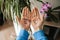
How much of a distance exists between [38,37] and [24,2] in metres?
0.46

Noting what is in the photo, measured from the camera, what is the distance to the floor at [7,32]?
171 cm

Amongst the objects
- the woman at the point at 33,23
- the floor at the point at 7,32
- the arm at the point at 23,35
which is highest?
the woman at the point at 33,23

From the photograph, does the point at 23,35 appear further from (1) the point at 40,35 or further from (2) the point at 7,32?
(2) the point at 7,32

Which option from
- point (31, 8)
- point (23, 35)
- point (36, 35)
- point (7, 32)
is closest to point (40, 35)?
point (36, 35)

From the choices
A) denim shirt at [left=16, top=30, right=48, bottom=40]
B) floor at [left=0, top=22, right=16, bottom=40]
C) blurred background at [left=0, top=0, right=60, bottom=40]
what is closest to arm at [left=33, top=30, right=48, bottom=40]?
denim shirt at [left=16, top=30, right=48, bottom=40]

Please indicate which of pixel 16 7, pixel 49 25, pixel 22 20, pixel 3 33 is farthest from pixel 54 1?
pixel 3 33

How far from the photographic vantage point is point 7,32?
1.81 metres

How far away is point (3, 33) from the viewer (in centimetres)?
181

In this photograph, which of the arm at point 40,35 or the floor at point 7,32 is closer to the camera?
the arm at point 40,35

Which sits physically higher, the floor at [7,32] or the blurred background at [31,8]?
the blurred background at [31,8]

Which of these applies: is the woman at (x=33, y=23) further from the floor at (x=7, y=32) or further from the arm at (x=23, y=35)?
the floor at (x=7, y=32)

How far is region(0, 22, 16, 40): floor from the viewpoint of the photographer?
1.71m

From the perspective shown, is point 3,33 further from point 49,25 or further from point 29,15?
point 29,15

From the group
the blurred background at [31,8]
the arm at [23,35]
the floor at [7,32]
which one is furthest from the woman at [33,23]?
the floor at [7,32]
